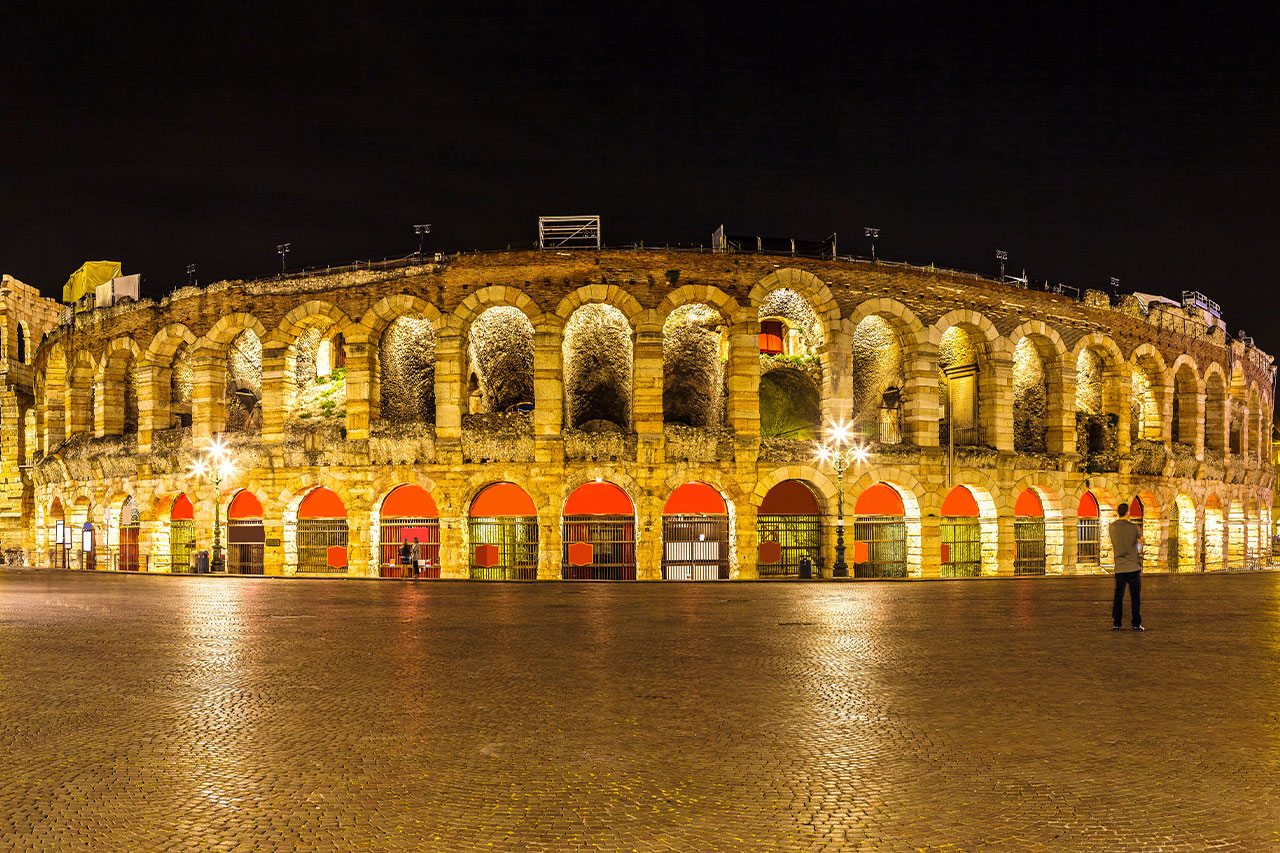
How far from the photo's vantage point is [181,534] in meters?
34.9

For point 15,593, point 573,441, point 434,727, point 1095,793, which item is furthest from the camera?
point 573,441

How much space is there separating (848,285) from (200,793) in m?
27.9

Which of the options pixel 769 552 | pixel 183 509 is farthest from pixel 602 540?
pixel 183 509

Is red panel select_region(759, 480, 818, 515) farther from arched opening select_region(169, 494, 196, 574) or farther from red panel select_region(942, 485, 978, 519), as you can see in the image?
arched opening select_region(169, 494, 196, 574)

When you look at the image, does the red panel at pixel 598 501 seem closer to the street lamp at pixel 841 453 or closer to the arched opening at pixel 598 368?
the arched opening at pixel 598 368

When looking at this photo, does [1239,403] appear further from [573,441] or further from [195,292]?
[195,292]

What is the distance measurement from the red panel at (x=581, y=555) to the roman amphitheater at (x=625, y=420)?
99mm

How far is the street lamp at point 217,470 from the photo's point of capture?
31.2m

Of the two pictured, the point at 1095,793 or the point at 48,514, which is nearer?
the point at 1095,793

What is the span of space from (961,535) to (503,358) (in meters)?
17.1

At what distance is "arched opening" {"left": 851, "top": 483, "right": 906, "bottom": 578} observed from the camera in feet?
101

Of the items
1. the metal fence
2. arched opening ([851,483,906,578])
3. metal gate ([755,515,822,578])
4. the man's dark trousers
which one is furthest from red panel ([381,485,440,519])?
the man's dark trousers

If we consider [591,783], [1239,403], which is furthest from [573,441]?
[1239,403]

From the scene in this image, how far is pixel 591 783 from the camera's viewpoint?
551 centimetres
